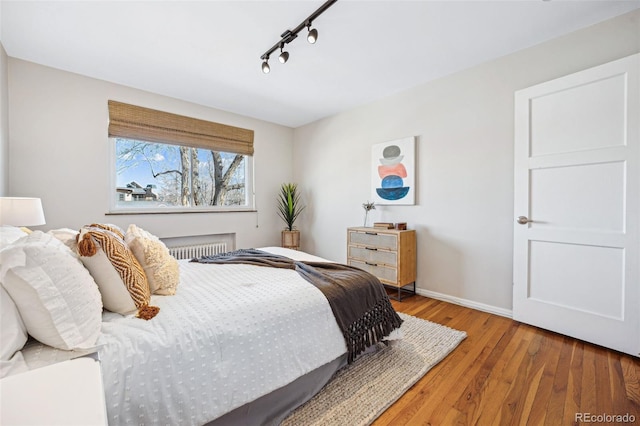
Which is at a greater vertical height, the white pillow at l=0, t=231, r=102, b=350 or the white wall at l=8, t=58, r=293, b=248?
the white wall at l=8, t=58, r=293, b=248

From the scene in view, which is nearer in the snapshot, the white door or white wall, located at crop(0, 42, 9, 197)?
the white door

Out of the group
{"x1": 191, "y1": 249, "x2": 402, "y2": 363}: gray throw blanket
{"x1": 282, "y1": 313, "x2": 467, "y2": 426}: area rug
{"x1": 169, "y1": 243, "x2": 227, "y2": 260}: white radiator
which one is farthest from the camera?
{"x1": 169, "y1": 243, "x2": 227, "y2": 260}: white radiator

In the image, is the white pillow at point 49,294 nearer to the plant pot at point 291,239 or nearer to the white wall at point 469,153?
the white wall at point 469,153

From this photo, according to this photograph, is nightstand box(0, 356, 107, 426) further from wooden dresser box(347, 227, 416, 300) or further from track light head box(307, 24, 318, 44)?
wooden dresser box(347, 227, 416, 300)

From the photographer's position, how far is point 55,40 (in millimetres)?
2322

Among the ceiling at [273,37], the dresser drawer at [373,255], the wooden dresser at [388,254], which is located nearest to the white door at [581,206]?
the ceiling at [273,37]

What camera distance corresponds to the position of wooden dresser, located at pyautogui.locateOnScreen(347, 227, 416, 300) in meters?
3.04

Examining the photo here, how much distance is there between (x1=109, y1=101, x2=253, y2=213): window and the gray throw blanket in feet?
7.61

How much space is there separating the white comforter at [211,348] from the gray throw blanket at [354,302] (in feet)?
0.28

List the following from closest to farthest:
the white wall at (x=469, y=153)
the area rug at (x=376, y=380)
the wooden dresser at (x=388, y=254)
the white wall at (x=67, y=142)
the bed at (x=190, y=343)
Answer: the bed at (x=190, y=343)
the area rug at (x=376, y=380)
the white wall at (x=469, y=153)
the white wall at (x=67, y=142)
the wooden dresser at (x=388, y=254)

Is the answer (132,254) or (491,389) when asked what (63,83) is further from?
(491,389)

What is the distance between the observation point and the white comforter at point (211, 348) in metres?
0.96

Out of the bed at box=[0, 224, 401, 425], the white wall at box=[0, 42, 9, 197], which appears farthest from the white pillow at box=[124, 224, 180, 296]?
the white wall at box=[0, 42, 9, 197]

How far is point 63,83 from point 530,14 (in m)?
4.33
